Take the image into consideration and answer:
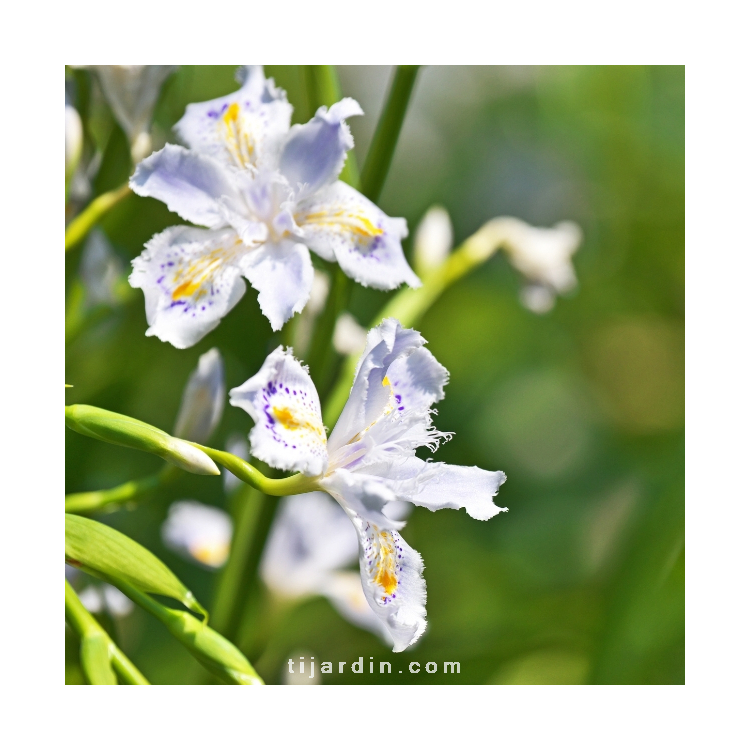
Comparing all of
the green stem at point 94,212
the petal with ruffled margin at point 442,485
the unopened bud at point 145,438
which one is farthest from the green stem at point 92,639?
the green stem at point 94,212

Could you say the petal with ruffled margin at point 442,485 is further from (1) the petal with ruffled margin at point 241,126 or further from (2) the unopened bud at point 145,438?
(1) the petal with ruffled margin at point 241,126

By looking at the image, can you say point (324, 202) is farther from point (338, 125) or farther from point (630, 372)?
point (630, 372)

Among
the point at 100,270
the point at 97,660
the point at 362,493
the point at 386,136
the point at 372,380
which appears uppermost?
the point at 386,136

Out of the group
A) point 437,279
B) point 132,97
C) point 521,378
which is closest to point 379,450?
point 437,279

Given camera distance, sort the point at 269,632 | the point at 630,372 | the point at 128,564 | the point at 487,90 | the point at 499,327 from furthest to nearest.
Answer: the point at 499,327 < the point at 630,372 < the point at 487,90 < the point at 269,632 < the point at 128,564

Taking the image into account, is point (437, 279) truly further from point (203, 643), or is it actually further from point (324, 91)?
point (203, 643)

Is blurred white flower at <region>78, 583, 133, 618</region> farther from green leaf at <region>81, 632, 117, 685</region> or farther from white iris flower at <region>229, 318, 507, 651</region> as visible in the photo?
white iris flower at <region>229, 318, 507, 651</region>

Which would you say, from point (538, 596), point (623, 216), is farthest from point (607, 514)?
point (623, 216)
